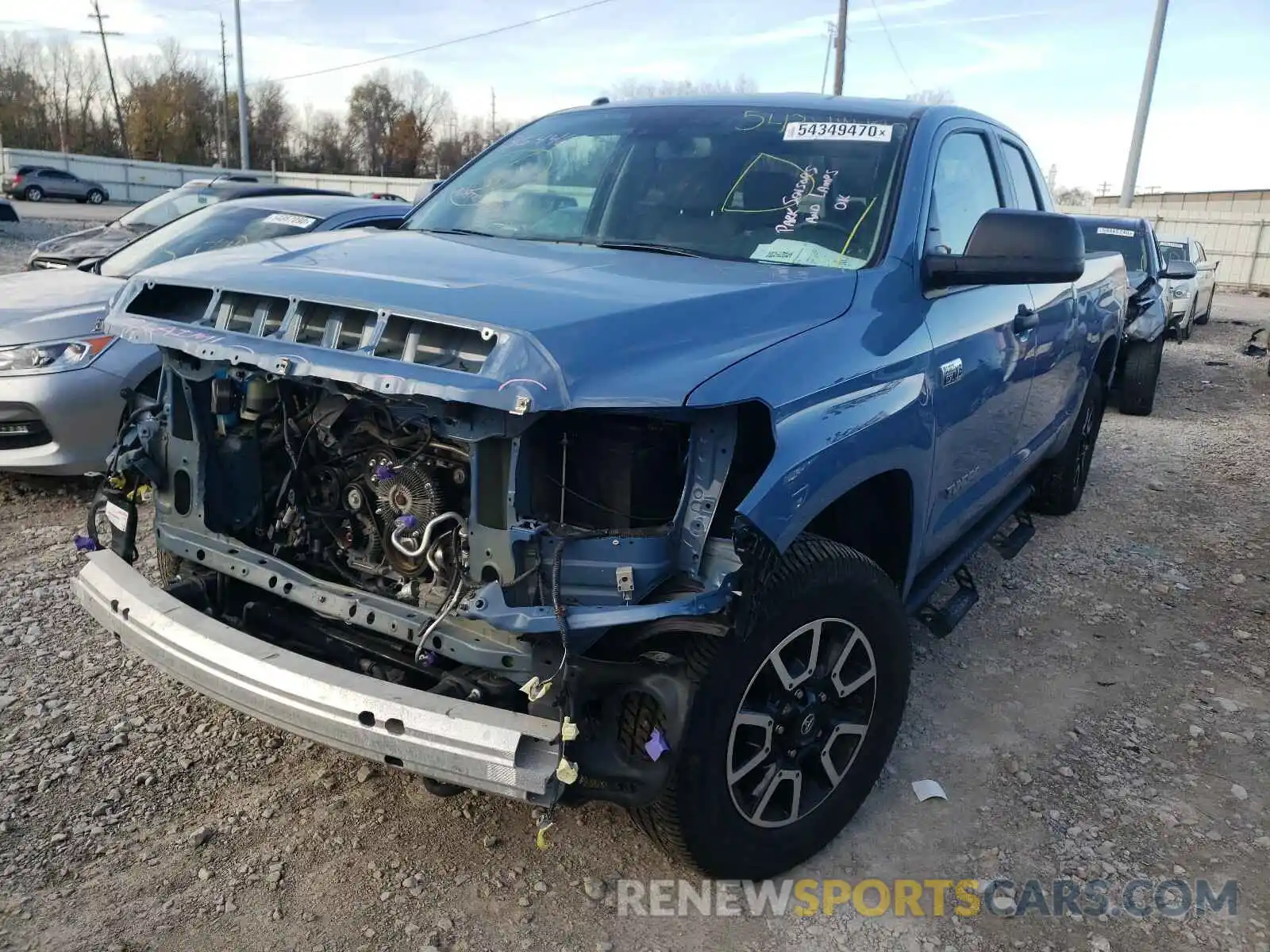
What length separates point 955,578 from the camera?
13.2ft

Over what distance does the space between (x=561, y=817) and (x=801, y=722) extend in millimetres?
809

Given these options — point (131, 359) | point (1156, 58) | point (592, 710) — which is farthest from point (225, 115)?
point (592, 710)

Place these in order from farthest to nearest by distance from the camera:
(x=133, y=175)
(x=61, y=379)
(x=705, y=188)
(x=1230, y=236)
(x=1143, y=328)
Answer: (x=133, y=175) → (x=1230, y=236) → (x=1143, y=328) → (x=61, y=379) → (x=705, y=188)

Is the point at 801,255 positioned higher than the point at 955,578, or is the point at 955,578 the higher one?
the point at 801,255

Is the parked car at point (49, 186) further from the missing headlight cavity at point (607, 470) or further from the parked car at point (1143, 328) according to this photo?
the missing headlight cavity at point (607, 470)

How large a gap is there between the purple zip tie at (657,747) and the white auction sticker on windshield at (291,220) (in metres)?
5.46

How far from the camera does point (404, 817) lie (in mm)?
2855

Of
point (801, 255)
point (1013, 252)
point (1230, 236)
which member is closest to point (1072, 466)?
point (1013, 252)

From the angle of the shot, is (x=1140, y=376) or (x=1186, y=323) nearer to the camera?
(x=1140, y=376)

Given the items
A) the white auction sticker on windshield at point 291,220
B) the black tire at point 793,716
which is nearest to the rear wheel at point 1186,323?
the white auction sticker on windshield at point 291,220

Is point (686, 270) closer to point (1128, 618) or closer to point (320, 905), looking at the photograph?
point (320, 905)

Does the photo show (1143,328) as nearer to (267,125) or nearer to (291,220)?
(291,220)

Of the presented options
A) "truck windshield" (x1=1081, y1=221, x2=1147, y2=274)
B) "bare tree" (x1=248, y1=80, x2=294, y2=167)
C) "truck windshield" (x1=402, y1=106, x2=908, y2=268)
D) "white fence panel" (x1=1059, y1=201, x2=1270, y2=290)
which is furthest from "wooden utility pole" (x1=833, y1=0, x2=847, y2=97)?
"bare tree" (x1=248, y1=80, x2=294, y2=167)

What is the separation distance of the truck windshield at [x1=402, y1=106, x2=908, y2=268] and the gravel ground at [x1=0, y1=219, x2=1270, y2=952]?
177 centimetres
